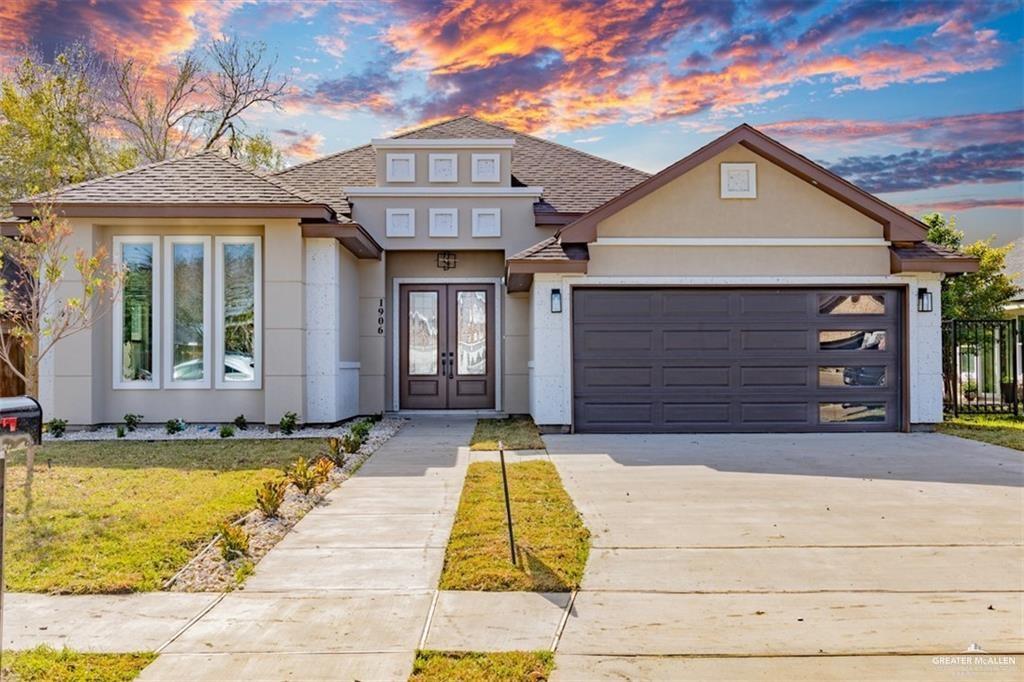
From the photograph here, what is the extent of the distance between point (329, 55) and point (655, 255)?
729 cm

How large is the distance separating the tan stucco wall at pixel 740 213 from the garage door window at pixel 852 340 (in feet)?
5.15

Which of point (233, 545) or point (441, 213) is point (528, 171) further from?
point (233, 545)

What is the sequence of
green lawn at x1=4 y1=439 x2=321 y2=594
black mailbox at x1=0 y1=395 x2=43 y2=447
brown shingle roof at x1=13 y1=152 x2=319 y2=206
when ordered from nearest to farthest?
green lawn at x1=4 y1=439 x2=321 y2=594 → black mailbox at x1=0 y1=395 x2=43 y2=447 → brown shingle roof at x1=13 y1=152 x2=319 y2=206

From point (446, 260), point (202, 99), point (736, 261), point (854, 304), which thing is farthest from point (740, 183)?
point (202, 99)

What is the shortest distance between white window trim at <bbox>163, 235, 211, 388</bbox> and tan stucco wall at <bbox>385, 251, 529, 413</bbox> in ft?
12.7

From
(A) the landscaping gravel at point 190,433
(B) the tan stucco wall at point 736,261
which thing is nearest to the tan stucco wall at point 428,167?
(B) the tan stucco wall at point 736,261

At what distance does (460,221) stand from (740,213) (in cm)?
534

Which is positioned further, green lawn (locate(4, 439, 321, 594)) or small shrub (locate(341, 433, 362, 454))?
small shrub (locate(341, 433, 362, 454))

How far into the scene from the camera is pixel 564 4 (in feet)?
35.1

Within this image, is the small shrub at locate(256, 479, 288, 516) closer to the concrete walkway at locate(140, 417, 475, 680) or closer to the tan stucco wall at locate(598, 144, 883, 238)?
the concrete walkway at locate(140, 417, 475, 680)

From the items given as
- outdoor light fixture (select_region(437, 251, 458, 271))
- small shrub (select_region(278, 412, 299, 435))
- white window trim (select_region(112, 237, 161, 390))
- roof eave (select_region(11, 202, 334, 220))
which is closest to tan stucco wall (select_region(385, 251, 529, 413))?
outdoor light fixture (select_region(437, 251, 458, 271))

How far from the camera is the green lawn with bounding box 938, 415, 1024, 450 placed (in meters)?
10.5

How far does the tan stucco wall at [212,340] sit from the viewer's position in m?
10.8

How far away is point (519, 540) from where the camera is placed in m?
5.22
